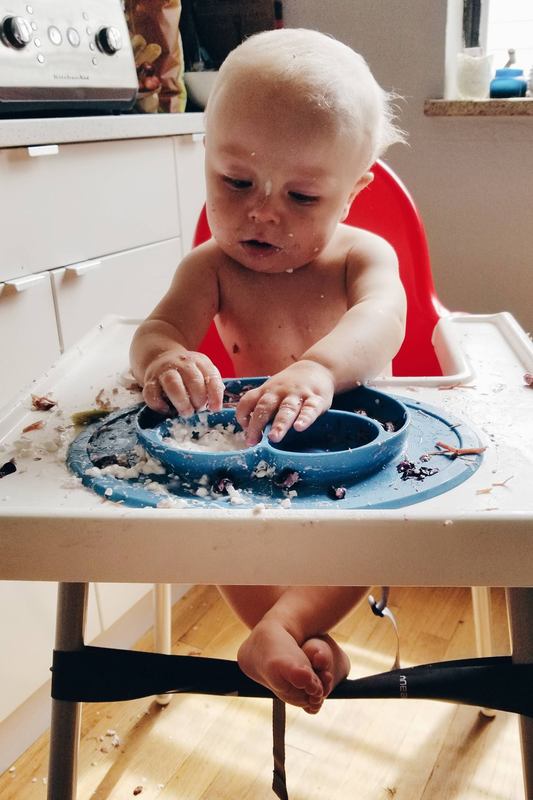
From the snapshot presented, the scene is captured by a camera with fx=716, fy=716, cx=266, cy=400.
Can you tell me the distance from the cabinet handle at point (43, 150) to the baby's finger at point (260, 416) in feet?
2.16

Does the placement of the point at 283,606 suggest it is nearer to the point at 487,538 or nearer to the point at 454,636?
the point at 487,538

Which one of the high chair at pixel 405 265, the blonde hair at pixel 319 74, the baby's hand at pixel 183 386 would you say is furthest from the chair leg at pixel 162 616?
the blonde hair at pixel 319 74

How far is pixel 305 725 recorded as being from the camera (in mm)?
1080

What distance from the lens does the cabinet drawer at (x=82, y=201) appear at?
0.96m

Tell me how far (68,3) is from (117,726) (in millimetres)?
1118

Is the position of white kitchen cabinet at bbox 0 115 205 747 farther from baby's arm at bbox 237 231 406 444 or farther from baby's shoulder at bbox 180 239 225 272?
baby's arm at bbox 237 231 406 444

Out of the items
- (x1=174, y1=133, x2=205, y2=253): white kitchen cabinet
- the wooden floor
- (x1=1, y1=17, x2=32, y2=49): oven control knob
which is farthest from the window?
the wooden floor

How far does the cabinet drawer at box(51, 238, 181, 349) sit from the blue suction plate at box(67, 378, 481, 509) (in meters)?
0.61

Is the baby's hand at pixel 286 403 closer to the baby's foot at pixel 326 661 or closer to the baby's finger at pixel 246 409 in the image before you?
the baby's finger at pixel 246 409

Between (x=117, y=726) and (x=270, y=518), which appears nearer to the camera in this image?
(x=270, y=518)

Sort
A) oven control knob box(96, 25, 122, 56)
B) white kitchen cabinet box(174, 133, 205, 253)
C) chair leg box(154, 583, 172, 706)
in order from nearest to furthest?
chair leg box(154, 583, 172, 706) < oven control knob box(96, 25, 122, 56) < white kitchen cabinet box(174, 133, 205, 253)

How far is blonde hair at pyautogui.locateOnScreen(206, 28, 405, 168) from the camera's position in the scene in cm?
59

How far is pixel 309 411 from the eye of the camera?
466 mm

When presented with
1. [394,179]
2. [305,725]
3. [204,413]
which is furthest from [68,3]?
[305,725]
